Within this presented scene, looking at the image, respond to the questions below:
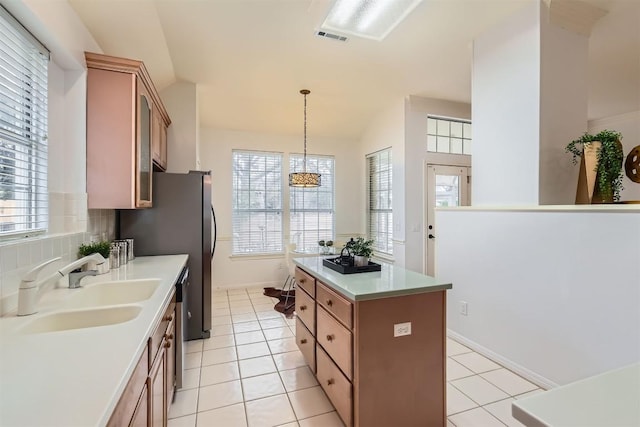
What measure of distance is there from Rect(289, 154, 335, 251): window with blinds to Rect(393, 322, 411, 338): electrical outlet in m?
3.61

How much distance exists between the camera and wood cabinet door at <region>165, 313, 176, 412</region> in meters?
1.72

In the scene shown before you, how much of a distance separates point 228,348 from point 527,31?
3.94m

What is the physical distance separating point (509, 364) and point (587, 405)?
92.2 inches

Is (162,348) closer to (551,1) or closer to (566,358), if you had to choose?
(566,358)

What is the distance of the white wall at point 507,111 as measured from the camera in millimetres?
2555

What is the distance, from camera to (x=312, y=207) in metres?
5.50

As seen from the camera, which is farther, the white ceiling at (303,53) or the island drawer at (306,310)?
the white ceiling at (303,53)

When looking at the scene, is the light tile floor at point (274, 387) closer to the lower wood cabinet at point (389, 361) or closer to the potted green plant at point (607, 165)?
the lower wood cabinet at point (389, 361)

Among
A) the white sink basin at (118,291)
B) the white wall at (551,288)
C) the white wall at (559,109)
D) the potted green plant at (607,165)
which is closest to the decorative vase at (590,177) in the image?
the potted green plant at (607,165)

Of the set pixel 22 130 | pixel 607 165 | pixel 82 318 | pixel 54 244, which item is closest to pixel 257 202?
pixel 54 244

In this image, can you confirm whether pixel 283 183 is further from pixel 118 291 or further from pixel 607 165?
pixel 607 165

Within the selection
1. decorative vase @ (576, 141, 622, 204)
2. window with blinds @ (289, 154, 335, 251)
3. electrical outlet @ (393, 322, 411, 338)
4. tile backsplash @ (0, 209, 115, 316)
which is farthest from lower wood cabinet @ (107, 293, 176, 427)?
window with blinds @ (289, 154, 335, 251)

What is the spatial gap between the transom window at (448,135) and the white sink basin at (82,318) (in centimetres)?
427

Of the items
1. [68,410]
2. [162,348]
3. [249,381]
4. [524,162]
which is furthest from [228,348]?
[524,162]
